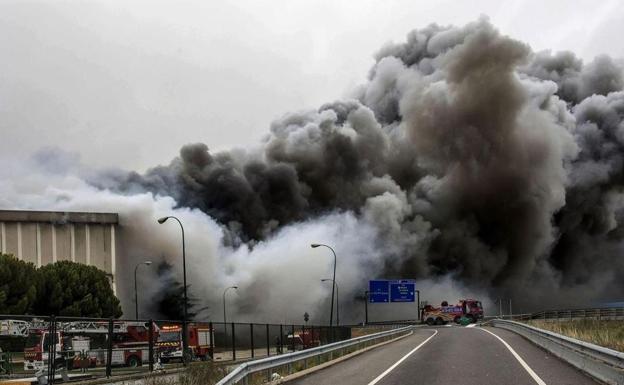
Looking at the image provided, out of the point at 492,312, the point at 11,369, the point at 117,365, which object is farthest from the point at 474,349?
the point at 492,312

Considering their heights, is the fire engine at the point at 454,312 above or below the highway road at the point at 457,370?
below

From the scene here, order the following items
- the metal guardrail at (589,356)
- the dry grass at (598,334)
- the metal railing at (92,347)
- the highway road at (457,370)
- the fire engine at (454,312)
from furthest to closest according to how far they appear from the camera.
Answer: the fire engine at (454,312) → the dry grass at (598,334) → the highway road at (457,370) → the metal railing at (92,347) → the metal guardrail at (589,356)

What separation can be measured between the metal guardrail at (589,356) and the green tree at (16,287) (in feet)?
126

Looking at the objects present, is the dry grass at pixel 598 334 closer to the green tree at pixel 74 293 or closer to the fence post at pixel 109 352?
the fence post at pixel 109 352

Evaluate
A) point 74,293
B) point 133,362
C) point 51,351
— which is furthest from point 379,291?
point 51,351

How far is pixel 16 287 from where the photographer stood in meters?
50.7

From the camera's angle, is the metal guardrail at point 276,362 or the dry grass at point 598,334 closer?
the metal guardrail at point 276,362

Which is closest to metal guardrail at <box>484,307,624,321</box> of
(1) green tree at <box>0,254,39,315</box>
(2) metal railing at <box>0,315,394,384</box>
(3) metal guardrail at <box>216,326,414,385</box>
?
(3) metal guardrail at <box>216,326,414,385</box>

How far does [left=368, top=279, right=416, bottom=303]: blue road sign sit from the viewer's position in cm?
6856

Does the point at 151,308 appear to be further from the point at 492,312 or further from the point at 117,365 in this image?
the point at 117,365

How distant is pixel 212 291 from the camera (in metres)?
77.8

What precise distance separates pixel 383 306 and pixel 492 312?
50.0 ft

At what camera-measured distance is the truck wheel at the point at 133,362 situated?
18.5 m

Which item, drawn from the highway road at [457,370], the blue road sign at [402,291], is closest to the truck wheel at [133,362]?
the highway road at [457,370]
